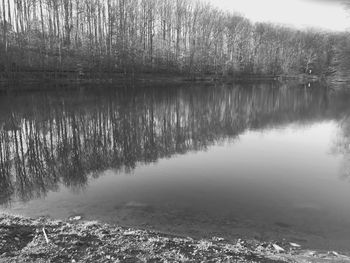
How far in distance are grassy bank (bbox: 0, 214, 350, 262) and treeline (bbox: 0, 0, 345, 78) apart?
151ft

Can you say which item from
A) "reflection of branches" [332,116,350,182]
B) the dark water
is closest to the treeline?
the dark water

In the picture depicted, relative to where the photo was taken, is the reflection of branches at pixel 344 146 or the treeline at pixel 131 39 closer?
the reflection of branches at pixel 344 146

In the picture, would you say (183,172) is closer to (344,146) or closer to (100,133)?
(100,133)

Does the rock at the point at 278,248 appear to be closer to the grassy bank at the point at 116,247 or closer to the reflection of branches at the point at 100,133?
the grassy bank at the point at 116,247

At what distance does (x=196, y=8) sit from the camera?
87750mm

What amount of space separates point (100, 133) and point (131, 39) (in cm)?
5388

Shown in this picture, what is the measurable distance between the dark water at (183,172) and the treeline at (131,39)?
32.8 metres

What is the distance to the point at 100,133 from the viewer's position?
20250mm

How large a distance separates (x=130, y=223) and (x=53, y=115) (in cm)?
1858

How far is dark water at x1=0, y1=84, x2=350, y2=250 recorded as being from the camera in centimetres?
935

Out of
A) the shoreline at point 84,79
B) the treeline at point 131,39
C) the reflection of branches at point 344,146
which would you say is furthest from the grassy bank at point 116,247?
the treeline at point 131,39

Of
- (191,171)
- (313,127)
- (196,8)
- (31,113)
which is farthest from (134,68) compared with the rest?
(191,171)

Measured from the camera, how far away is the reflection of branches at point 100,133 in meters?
13.4

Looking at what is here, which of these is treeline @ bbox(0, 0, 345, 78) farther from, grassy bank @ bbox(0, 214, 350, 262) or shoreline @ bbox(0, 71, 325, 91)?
grassy bank @ bbox(0, 214, 350, 262)
